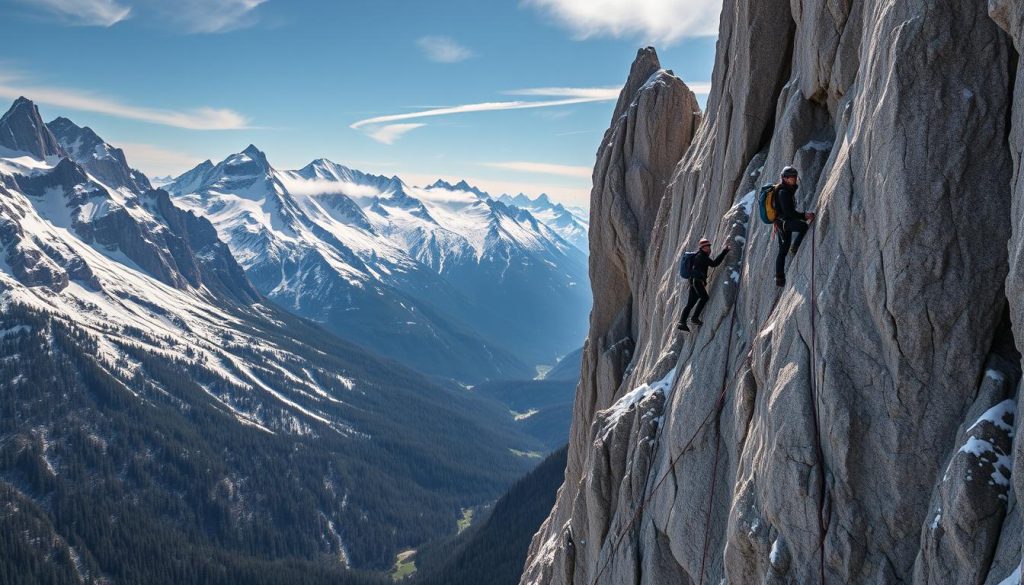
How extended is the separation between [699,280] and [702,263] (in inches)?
25.8

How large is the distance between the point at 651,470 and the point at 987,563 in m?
12.5

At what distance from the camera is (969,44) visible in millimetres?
13664

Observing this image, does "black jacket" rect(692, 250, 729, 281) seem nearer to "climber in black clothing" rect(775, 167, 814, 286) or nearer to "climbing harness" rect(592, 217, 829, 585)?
"climbing harness" rect(592, 217, 829, 585)

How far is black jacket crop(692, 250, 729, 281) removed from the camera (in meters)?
22.4

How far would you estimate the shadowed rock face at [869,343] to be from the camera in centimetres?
1256

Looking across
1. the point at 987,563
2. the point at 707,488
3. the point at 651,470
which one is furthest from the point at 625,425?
the point at 987,563

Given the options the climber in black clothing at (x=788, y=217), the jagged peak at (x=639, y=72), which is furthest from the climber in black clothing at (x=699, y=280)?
the jagged peak at (x=639, y=72)

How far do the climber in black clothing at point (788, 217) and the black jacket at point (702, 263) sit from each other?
432 cm

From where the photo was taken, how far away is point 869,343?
14.2m

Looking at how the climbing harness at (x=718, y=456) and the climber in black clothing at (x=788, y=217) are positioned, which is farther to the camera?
the climber in black clothing at (x=788, y=217)

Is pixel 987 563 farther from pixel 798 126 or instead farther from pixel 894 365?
pixel 798 126

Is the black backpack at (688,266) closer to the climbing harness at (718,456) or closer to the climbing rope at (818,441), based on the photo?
the climbing harness at (718,456)

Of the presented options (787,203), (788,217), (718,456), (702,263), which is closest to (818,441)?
(718,456)

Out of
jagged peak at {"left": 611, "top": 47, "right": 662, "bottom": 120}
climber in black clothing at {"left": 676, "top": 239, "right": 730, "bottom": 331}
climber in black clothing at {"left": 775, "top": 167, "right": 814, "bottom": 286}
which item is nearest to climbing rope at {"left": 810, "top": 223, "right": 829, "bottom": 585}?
climber in black clothing at {"left": 775, "top": 167, "right": 814, "bottom": 286}
